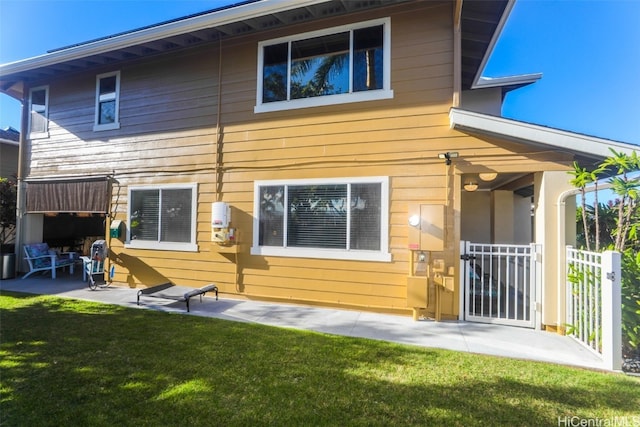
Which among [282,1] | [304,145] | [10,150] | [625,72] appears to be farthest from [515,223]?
[10,150]

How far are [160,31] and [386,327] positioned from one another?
7.22 m

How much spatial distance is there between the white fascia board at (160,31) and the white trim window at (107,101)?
32.1 inches

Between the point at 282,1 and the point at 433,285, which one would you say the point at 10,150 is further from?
the point at 433,285

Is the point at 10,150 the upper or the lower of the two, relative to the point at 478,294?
upper

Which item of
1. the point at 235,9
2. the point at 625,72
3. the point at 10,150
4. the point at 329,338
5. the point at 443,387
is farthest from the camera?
the point at 10,150

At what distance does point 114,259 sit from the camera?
7.44 meters

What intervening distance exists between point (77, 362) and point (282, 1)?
20.3 ft

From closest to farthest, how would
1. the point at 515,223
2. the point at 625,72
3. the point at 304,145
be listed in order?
the point at 304,145 → the point at 625,72 → the point at 515,223

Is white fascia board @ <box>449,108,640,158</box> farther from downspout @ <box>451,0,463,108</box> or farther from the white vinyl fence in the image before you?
the white vinyl fence

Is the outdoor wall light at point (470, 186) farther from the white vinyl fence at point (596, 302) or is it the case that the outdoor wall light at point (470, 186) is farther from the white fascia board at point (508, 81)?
the white fascia board at point (508, 81)

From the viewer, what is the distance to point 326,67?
592 cm

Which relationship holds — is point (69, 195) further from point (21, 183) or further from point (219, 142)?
point (219, 142)

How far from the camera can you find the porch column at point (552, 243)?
4578 millimetres

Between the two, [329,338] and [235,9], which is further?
[235,9]
